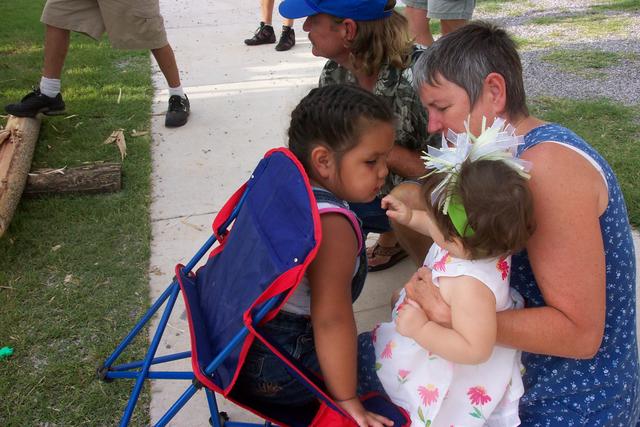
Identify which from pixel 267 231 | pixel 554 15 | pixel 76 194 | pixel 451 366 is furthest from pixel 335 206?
pixel 554 15

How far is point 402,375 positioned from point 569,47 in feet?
18.4

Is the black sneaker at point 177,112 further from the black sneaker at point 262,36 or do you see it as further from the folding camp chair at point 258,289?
the folding camp chair at point 258,289

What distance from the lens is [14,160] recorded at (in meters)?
3.58

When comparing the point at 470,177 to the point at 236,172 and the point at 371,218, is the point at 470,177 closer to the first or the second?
the point at 371,218

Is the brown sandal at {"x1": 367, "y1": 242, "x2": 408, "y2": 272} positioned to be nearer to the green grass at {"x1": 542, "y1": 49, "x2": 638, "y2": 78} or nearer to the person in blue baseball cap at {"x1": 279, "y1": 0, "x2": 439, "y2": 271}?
the person in blue baseball cap at {"x1": 279, "y1": 0, "x2": 439, "y2": 271}

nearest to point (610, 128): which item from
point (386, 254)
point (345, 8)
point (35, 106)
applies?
point (386, 254)

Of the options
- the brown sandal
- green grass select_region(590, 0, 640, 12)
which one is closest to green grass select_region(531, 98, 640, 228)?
the brown sandal

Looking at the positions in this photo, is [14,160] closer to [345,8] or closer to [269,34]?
[345,8]

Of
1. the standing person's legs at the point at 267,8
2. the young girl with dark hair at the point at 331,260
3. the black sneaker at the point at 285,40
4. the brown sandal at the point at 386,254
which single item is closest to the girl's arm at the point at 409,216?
the young girl with dark hair at the point at 331,260

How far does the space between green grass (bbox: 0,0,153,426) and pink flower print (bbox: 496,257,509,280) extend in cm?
146

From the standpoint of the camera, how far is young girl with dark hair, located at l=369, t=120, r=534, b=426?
1412mm

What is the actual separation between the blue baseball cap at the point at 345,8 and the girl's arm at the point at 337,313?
3.58ft

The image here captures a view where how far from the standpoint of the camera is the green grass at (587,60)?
18.5ft

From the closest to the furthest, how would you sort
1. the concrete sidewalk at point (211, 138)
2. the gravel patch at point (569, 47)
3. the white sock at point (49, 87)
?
1. the concrete sidewalk at point (211, 138)
2. the white sock at point (49, 87)
3. the gravel patch at point (569, 47)
